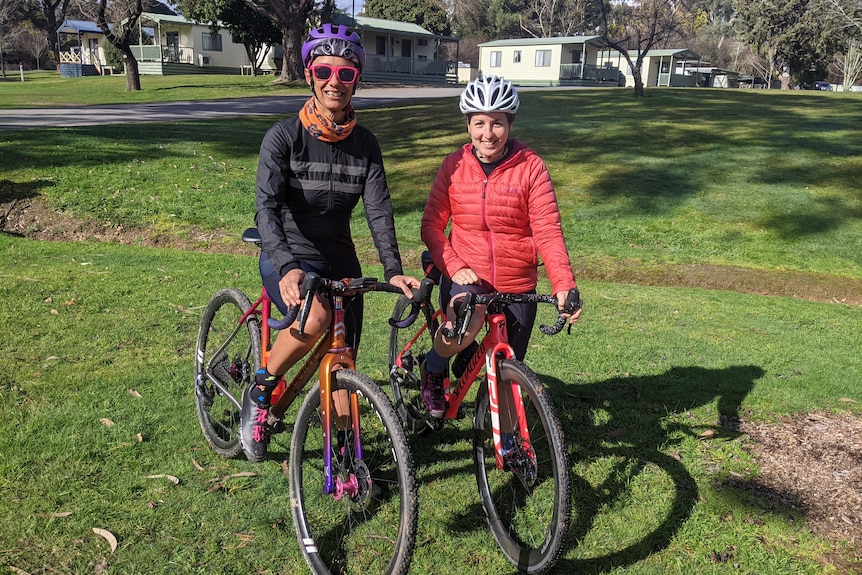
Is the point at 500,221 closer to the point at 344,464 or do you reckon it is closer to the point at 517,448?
the point at 517,448

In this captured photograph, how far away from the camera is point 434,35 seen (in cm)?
5959

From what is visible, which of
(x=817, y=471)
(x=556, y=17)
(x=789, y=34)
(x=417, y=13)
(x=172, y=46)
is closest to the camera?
(x=817, y=471)

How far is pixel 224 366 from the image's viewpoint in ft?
14.9

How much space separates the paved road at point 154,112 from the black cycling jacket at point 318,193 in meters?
16.8

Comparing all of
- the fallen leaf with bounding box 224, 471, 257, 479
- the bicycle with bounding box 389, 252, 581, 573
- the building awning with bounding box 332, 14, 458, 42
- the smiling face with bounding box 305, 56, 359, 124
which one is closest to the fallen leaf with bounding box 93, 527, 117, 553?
the fallen leaf with bounding box 224, 471, 257, 479

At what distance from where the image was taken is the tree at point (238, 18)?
42312 millimetres

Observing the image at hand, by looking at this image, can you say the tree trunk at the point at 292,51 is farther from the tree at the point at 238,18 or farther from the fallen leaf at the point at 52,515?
the fallen leaf at the point at 52,515

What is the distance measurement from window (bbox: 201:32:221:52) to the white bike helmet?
6031cm

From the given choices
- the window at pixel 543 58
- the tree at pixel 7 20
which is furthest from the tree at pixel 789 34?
the tree at pixel 7 20

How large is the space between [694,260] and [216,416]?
8845 mm

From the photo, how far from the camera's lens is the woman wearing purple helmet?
3447mm

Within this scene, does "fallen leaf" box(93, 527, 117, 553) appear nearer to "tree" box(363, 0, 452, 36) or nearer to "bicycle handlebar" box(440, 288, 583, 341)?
"bicycle handlebar" box(440, 288, 583, 341)

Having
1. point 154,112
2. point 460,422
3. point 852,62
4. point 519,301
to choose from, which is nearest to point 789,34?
point 852,62

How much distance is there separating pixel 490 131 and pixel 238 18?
4464 centimetres
